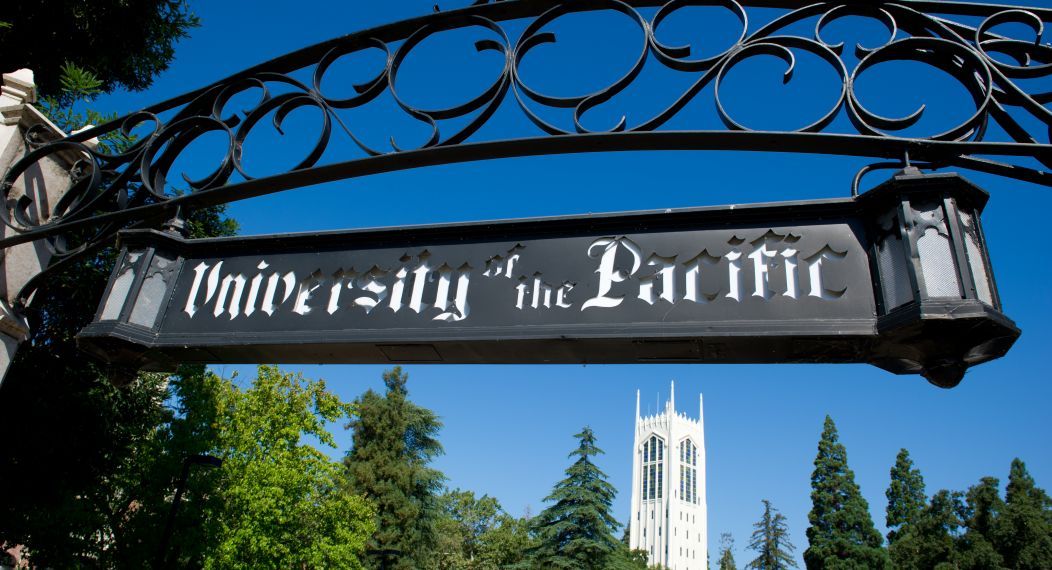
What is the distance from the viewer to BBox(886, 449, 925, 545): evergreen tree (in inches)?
1890

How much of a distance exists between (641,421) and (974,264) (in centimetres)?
12658

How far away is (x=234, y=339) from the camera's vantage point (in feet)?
9.37

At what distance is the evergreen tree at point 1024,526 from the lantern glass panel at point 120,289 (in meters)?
46.5

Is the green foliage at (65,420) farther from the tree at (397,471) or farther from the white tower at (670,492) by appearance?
the white tower at (670,492)

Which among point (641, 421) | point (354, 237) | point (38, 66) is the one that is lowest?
point (354, 237)

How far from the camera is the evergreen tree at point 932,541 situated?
4025 centimetres

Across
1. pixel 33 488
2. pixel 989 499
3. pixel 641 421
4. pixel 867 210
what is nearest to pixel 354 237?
pixel 867 210

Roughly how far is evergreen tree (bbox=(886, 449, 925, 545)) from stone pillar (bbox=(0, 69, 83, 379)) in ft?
182

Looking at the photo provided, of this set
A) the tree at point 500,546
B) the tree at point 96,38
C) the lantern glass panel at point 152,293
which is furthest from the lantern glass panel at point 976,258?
the tree at point 500,546

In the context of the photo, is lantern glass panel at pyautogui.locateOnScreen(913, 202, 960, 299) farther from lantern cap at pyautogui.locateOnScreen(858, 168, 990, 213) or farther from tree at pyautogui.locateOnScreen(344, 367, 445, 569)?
tree at pyautogui.locateOnScreen(344, 367, 445, 569)

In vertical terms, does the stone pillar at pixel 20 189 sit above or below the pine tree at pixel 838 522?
below

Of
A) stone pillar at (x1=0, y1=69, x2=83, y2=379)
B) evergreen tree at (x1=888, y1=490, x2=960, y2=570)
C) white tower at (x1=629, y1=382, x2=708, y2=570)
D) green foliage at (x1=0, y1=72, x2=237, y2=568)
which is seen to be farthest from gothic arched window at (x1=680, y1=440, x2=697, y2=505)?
stone pillar at (x1=0, y1=69, x2=83, y2=379)

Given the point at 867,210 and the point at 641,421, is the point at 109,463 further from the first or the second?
the point at 641,421

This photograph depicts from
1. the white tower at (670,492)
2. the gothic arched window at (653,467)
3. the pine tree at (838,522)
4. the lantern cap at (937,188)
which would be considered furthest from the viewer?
the gothic arched window at (653,467)
